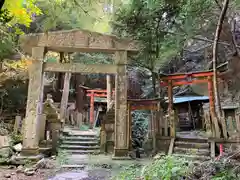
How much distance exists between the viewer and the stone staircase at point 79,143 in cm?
902

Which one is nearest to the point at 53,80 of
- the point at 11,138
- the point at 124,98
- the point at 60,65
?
the point at 11,138

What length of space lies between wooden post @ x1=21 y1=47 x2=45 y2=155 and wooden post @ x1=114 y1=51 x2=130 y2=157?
2588mm

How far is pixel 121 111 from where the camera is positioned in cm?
770

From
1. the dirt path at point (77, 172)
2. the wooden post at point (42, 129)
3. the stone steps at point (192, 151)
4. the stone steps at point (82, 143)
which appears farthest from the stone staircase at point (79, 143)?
the stone steps at point (192, 151)

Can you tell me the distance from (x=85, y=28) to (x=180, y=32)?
3982mm

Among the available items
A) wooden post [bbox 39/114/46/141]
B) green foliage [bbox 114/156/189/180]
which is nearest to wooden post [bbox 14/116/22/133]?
wooden post [bbox 39/114/46/141]

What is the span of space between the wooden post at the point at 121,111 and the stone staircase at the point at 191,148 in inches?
76.9

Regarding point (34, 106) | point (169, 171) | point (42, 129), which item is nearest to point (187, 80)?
point (34, 106)

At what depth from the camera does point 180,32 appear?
9.41 meters

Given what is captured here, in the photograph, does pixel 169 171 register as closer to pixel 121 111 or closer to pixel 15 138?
pixel 121 111

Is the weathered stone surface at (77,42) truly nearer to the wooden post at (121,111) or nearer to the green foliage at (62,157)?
the wooden post at (121,111)

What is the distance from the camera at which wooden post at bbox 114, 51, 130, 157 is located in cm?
748

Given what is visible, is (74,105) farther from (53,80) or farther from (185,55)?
(185,55)

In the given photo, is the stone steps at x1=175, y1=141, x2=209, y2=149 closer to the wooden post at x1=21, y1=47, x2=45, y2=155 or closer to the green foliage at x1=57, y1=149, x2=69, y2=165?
the green foliage at x1=57, y1=149, x2=69, y2=165
